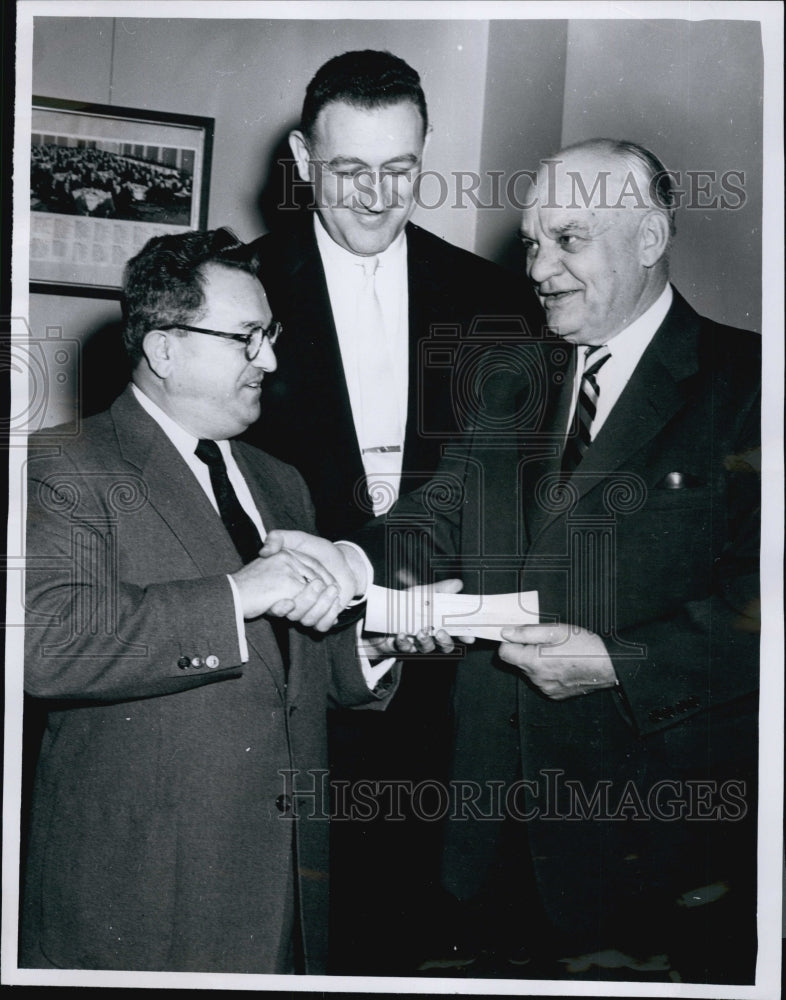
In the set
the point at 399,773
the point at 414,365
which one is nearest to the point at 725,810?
the point at 399,773

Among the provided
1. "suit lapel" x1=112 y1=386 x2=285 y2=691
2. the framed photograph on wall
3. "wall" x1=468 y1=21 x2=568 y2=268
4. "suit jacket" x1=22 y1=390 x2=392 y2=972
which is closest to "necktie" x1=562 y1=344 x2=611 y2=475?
"wall" x1=468 y1=21 x2=568 y2=268

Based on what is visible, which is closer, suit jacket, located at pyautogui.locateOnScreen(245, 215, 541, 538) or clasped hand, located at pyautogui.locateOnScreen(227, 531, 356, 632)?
clasped hand, located at pyautogui.locateOnScreen(227, 531, 356, 632)

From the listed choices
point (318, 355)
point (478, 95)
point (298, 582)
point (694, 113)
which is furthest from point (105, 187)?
point (694, 113)

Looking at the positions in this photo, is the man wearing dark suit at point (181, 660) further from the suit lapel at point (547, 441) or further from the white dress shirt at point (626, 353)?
the white dress shirt at point (626, 353)

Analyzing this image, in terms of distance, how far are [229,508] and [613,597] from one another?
81cm

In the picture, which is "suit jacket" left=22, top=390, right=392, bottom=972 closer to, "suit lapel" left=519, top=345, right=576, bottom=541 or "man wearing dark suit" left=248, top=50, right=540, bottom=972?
"man wearing dark suit" left=248, top=50, right=540, bottom=972

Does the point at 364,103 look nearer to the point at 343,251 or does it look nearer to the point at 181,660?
the point at 343,251

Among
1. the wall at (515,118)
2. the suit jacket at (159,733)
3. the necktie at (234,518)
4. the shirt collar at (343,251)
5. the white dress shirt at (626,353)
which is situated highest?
the wall at (515,118)

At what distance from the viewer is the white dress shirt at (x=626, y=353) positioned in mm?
2010

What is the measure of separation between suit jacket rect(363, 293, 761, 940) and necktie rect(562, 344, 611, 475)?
23mm

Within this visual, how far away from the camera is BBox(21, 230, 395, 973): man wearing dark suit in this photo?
1.88 meters

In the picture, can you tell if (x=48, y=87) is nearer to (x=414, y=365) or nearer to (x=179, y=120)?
(x=179, y=120)

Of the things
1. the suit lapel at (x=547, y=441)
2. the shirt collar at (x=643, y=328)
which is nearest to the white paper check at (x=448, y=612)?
the suit lapel at (x=547, y=441)

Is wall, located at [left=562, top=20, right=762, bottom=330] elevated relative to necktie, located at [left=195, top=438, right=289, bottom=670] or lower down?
elevated
